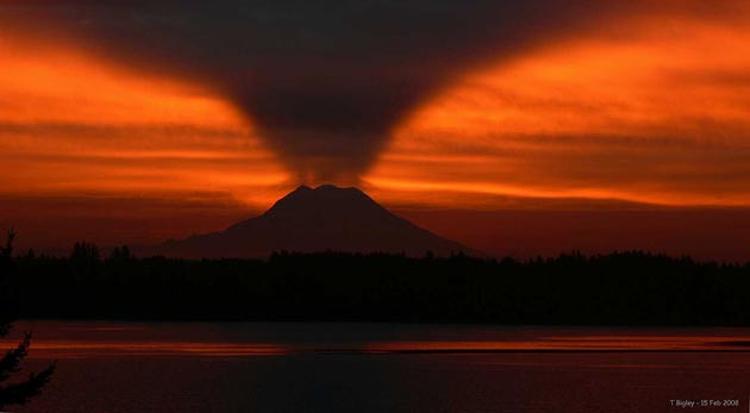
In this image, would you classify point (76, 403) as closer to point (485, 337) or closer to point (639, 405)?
point (639, 405)

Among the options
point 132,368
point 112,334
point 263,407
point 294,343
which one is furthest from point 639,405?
point 112,334

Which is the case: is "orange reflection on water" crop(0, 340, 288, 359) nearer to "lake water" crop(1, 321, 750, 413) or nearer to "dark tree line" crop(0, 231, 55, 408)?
"lake water" crop(1, 321, 750, 413)

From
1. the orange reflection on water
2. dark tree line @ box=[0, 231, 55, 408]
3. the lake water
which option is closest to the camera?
dark tree line @ box=[0, 231, 55, 408]

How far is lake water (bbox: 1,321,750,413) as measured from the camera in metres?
70.6

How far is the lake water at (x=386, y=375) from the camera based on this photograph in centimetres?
7056

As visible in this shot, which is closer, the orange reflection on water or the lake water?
the lake water

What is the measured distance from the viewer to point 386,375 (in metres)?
93.1

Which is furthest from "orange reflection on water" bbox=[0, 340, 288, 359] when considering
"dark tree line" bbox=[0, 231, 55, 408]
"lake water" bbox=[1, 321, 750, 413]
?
"dark tree line" bbox=[0, 231, 55, 408]

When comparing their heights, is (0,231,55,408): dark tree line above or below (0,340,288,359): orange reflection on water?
above

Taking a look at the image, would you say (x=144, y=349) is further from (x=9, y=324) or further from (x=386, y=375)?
(x=9, y=324)

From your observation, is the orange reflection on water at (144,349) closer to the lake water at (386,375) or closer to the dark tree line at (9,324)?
the lake water at (386,375)

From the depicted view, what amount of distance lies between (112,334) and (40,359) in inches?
2448

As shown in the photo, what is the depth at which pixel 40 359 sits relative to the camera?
104125 mm

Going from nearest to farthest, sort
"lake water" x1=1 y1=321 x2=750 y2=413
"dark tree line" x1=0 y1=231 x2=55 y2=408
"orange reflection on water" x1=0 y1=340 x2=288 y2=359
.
Answer: "dark tree line" x1=0 y1=231 x2=55 y2=408
"lake water" x1=1 y1=321 x2=750 y2=413
"orange reflection on water" x1=0 y1=340 x2=288 y2=359
